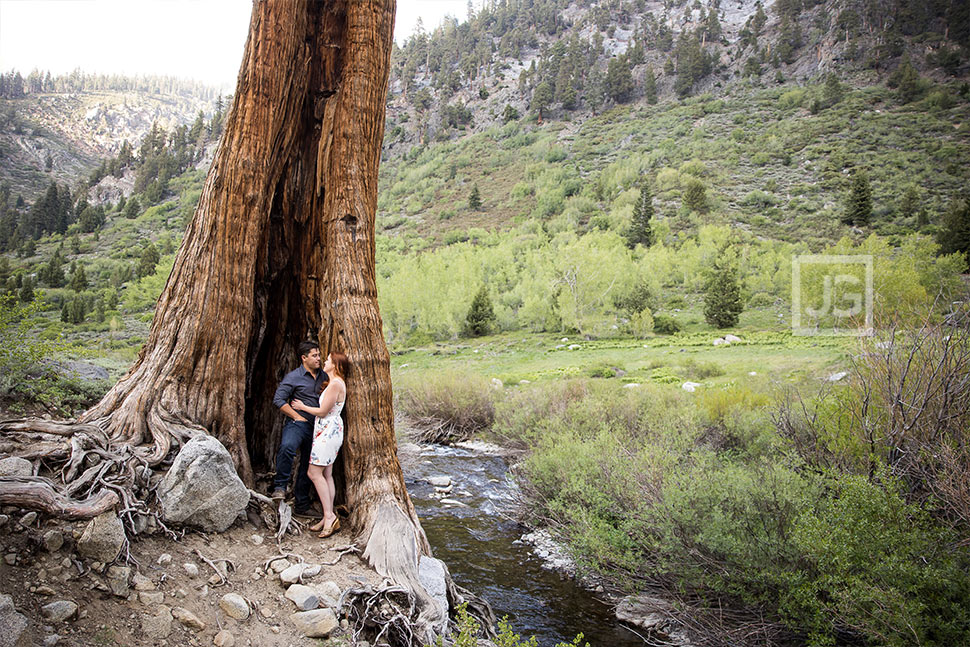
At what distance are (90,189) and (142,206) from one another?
2124 cm

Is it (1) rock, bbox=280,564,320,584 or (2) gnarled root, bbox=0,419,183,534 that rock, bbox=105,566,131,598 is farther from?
(1) rock, bbox=280,564,320,584

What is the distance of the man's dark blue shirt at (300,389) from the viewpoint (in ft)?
14.7

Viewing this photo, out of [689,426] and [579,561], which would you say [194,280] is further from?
[689,426]

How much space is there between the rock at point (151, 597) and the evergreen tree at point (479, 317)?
32.1 meters

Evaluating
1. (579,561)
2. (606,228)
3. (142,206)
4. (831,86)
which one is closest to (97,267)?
(142,206)

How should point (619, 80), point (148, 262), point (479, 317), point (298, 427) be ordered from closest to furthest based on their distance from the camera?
point (298, 427), point (479, 317), point (148, 262), point (619, 80)

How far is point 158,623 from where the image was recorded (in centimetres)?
271

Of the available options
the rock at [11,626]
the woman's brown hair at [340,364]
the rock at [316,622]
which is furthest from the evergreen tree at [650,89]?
the rock at [11,626]

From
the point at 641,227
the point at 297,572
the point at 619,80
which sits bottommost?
the point at 297,572

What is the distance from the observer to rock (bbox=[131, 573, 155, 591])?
2.87 meters

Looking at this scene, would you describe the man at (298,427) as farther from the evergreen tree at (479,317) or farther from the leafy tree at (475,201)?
the leafy tree at (475,201)

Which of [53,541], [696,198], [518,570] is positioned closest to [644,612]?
[518,570]

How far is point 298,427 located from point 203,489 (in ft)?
3.29

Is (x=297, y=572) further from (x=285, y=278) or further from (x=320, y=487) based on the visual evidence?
(x=285, y=278)
